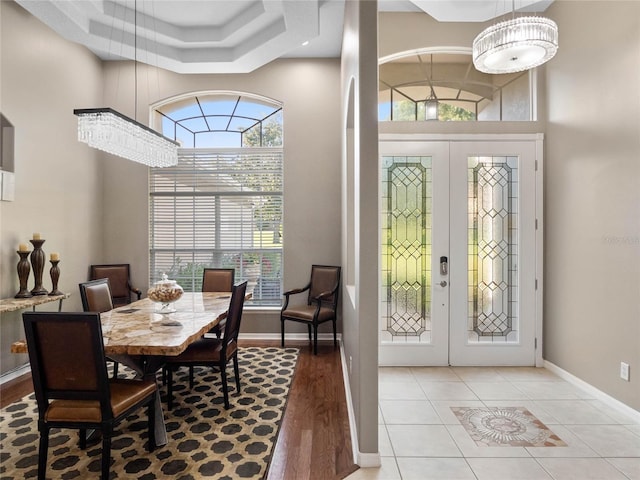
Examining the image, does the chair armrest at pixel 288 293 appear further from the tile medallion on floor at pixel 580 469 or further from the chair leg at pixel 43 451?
the tile medallion on floor at pixel 580 469

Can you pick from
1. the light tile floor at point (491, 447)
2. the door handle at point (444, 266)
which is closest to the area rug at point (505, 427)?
the light tile floor at point (491, 447)

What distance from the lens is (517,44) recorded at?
269 cm

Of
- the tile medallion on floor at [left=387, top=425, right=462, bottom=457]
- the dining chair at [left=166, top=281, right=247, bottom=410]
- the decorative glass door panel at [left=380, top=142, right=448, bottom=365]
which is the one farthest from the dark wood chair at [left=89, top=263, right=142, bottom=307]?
the tile medallion on floor at [left=387, top=425, right=462, bottom=457]

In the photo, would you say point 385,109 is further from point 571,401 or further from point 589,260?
point 571,401

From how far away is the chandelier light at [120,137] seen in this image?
2896 millimetres

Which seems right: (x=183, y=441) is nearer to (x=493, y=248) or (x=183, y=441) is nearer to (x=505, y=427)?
(x=505, y=427)

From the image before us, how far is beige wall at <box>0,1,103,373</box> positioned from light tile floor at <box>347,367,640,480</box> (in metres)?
3.74

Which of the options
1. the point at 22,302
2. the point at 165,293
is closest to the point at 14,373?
the point at 22,302

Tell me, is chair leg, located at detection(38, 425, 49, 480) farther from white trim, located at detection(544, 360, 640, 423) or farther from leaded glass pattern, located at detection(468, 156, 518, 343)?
white trim, located at detection(544, 360, 640, 423)

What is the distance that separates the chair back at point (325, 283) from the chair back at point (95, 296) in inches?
89.4

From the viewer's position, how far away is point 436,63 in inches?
165

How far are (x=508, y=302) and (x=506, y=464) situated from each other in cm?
205

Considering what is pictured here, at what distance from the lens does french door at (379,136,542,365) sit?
12.9 ft

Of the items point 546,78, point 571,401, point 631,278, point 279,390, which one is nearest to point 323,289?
point 279,390
